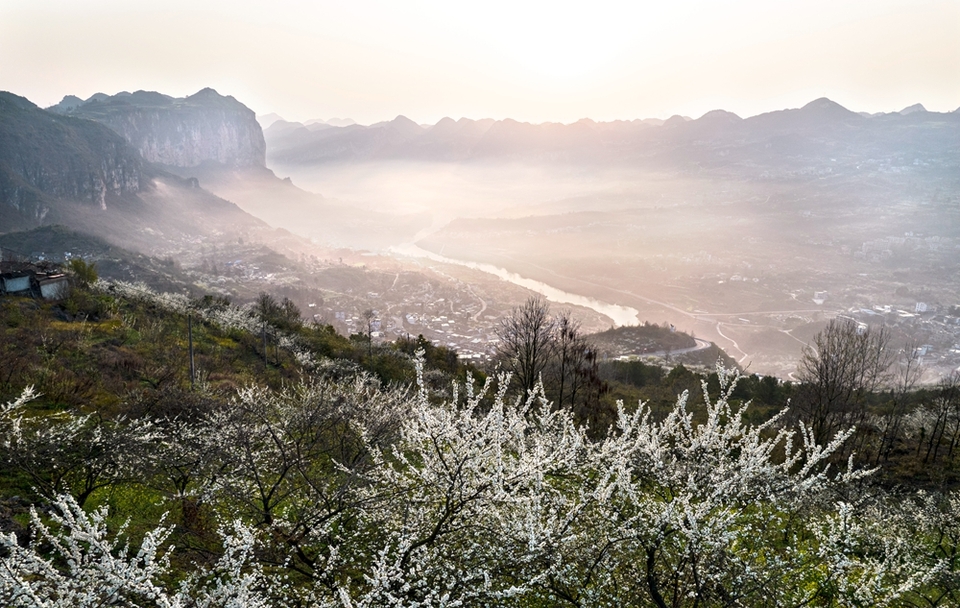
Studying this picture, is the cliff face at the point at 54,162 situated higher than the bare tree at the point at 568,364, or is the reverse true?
the cliff face at the point at 54,162

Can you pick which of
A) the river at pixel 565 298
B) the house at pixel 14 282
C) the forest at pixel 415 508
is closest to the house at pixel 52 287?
the house at pixel 14 282

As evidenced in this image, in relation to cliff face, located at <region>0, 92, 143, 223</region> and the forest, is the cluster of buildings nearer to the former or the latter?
the forest

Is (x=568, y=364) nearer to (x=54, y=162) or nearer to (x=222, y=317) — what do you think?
(x=222, y=317)

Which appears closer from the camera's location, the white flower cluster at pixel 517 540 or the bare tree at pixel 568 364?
the white flower cluster at pixel 517 540

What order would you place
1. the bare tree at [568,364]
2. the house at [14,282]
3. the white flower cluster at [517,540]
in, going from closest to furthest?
the white flower cluster at [517,540] < the bare tree at [568,364] < the house at [14,282]

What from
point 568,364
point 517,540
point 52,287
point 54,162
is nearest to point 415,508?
point 517,540

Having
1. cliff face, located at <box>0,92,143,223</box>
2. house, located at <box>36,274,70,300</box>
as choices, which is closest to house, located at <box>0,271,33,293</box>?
house, located at <box>36,274,70,300</box>

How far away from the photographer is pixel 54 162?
140250 mm

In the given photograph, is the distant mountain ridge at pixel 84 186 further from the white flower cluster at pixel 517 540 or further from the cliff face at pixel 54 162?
the white flower cluster at pixel 517 540

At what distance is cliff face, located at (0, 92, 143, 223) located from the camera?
410 feet

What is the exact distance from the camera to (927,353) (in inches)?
2849

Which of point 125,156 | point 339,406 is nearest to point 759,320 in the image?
point 339,406

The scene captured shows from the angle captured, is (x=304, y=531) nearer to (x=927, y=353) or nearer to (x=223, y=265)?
(x=927, y=353)

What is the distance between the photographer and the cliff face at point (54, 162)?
125000 millimetres
